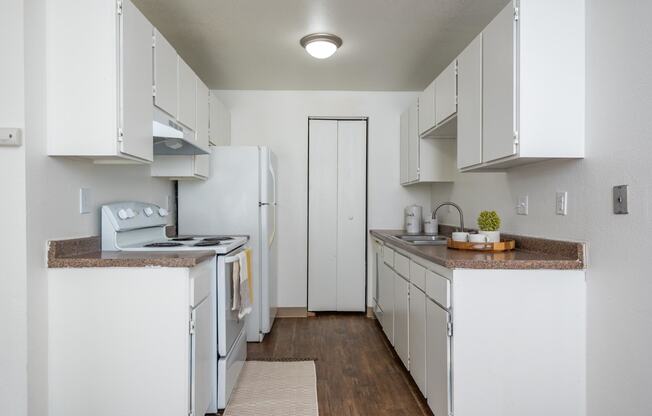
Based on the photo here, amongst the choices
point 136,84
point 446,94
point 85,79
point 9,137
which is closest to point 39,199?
point 9,137

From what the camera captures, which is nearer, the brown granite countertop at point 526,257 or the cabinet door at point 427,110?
the brown granite countertop at point 526,257

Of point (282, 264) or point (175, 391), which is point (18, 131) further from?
point (282, 264)

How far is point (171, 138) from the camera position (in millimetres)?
2359

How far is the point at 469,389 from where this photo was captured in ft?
5.90

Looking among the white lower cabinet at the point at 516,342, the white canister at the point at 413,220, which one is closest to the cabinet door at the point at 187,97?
the white lower cabinet at the point at 516,342

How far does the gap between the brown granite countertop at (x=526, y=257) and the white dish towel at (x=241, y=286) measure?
3.46 ft

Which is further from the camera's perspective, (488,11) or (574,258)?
(488,11)

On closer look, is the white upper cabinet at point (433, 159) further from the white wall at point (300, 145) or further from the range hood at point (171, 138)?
the range hood at point (171, 138)

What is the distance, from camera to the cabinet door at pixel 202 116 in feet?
9.73

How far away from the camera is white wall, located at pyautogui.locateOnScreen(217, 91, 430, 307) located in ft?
14.2

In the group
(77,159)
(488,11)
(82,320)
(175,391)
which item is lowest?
(175,391)

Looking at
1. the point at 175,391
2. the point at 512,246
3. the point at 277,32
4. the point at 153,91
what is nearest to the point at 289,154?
the point at 277,32

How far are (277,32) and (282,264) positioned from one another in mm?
2329

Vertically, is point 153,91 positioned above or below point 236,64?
below
